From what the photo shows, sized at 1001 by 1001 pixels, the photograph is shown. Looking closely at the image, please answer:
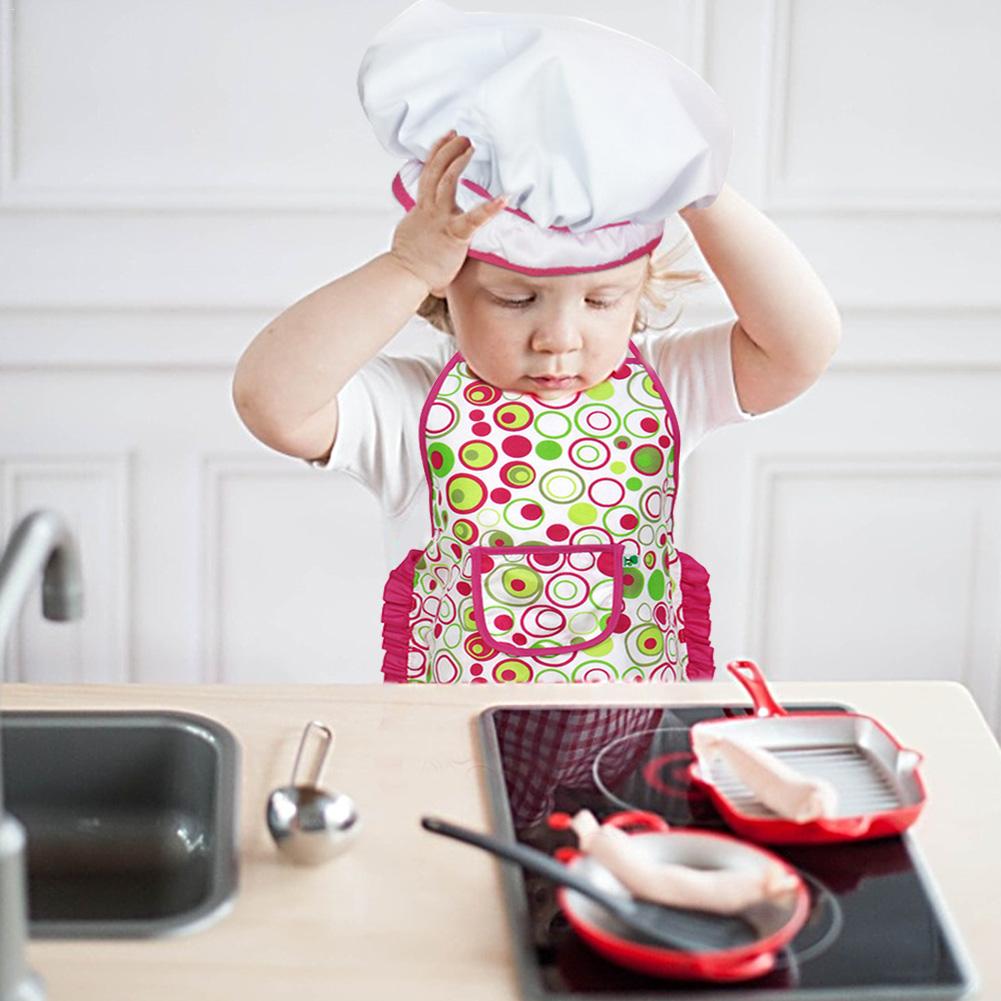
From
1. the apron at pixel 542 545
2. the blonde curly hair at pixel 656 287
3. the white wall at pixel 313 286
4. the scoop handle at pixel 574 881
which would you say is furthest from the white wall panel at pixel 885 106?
the scoop handle at pixel 574 881

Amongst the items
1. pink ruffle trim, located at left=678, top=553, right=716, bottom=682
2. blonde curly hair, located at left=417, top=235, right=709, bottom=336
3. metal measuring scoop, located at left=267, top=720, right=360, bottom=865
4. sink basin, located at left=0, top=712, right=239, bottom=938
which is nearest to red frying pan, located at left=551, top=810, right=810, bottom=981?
metal measuring scoop, located at left=267, top=720, right=360, bottom=865

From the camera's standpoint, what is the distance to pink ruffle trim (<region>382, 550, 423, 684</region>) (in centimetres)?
161

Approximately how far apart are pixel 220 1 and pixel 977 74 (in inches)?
42.4

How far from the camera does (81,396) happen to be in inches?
93.9

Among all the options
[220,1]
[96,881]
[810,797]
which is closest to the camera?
[810,797]

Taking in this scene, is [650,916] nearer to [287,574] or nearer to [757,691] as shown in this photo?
[757,691]

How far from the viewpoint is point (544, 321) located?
138cm

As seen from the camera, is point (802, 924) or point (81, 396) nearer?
point (802, 924)

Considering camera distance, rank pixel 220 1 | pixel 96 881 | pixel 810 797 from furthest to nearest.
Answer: pixel 220 1 < pixel 96 881 < pixel 810 797

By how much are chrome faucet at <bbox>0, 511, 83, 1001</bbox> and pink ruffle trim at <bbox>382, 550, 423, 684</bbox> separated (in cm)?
68

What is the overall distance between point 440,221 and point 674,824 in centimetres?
49

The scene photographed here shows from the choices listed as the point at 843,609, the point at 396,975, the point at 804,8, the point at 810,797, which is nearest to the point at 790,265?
the point at 810,797

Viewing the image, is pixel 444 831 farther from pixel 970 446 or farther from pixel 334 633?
pixel 970 446

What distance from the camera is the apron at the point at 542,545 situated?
1.57m
